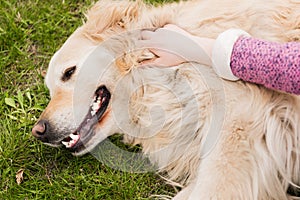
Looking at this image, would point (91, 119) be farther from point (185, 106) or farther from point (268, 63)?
point (268, 63)

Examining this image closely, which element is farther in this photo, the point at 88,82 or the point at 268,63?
the point at 88,82

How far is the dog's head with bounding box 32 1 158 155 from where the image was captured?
3.26 meters

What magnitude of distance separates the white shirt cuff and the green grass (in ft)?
2.90

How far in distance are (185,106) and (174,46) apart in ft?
1.18

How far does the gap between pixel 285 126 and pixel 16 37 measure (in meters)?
2.35

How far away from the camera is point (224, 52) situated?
2.78 meters

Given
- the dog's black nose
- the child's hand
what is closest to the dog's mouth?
the dog's black nose

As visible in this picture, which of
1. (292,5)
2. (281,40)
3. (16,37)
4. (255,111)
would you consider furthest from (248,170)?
(16,37)

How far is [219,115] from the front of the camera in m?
2.84

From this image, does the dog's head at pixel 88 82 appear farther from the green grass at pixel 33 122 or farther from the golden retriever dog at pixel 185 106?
the green grass at pixel 33 122

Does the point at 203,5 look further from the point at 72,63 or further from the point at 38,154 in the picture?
the point at 38,154

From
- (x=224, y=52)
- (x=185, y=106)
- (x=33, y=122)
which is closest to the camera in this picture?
(x=224, y=52)

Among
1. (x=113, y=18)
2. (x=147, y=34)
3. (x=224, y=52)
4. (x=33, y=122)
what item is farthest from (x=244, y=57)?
(x=33, y=122)

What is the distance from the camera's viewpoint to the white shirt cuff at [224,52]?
Answer: 2.78m
